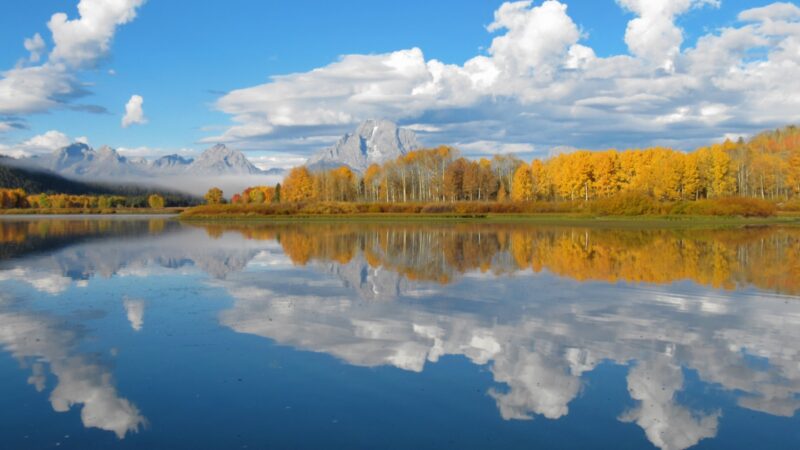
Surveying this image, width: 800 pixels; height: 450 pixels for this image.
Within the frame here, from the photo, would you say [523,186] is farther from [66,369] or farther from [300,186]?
[66,369]

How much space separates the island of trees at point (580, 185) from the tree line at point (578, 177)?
156 mm

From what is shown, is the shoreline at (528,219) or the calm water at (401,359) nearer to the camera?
the calm water at (401,359)

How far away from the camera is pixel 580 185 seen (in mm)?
95812

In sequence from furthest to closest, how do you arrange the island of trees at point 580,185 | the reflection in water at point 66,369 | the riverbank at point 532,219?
the island of trees at point 580,185
the riverbank at point 532,219
the reflection in water at point 66,369

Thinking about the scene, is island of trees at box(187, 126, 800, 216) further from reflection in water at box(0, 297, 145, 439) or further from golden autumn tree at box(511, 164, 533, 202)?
reflection in water at box(0, 297, 145, 439)

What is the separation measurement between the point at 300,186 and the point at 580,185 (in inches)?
2312

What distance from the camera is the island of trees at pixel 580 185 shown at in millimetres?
74562

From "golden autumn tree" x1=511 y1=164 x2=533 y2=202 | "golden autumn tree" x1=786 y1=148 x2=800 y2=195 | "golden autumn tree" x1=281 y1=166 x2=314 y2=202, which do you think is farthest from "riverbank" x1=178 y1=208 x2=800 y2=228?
"golden autumn tree" x1=281 y1=166 x2=314 y2=202

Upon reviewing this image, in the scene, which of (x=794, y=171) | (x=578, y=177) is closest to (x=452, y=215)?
(x=578, y=177)

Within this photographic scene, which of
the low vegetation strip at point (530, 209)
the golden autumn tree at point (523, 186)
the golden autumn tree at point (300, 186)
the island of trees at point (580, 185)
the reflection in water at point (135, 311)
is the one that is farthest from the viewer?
the golden autumn tree at point (300, 186)

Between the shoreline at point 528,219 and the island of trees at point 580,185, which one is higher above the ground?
the island of trees at point 580,185

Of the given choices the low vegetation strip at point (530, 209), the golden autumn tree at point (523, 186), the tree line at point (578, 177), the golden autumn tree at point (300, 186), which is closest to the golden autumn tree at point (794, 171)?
the tree line at point (578, 177)

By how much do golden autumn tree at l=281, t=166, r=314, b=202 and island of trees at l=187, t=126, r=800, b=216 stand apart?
0.68 feet

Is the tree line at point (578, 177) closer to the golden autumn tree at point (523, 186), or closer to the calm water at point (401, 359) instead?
the golden autumn tree at point (523, 186)
